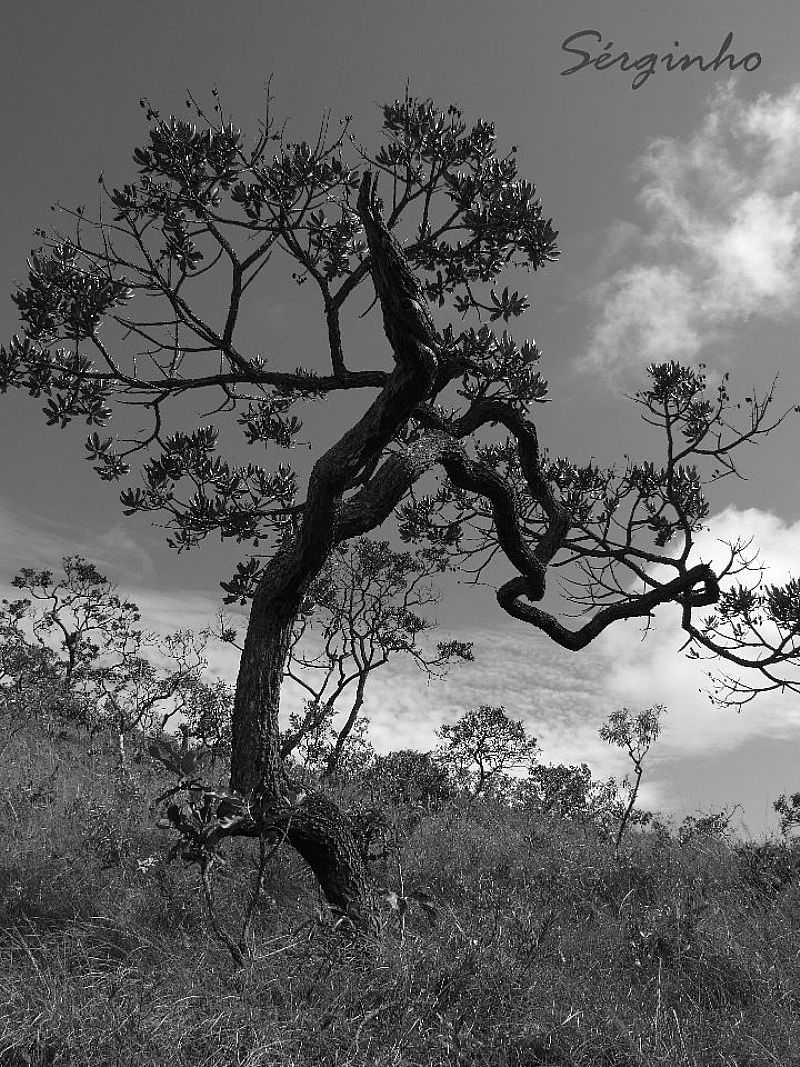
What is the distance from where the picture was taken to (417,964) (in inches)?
193

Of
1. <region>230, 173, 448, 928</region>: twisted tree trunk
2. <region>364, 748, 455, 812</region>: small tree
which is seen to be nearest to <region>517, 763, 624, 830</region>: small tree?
<region>364, 748, 455, 812</region>: small tree

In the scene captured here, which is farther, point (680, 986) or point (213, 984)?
point (680, 986)

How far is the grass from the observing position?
4113 mm

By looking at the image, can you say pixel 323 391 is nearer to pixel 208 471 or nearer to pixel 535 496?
pixel 208 471

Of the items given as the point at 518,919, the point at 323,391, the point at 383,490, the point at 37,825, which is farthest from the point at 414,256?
the point at 37,825

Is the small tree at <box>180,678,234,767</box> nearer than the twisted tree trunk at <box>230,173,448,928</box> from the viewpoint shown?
No

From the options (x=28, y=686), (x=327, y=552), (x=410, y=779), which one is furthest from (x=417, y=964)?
(x=28, y=686)

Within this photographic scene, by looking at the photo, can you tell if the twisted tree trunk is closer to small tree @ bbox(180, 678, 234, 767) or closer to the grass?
the grass

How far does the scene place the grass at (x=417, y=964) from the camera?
4.11 meters

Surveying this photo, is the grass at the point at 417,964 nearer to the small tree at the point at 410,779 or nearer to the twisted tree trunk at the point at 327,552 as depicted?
the twisted tree trunk at the point at 327,552

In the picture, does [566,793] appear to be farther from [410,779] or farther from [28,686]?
[28,686]

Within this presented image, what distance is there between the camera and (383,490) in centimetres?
725

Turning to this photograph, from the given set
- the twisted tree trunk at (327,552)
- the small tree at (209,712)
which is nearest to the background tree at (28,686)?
the small tree at (209,712)

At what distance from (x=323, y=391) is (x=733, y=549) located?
5.98 m
